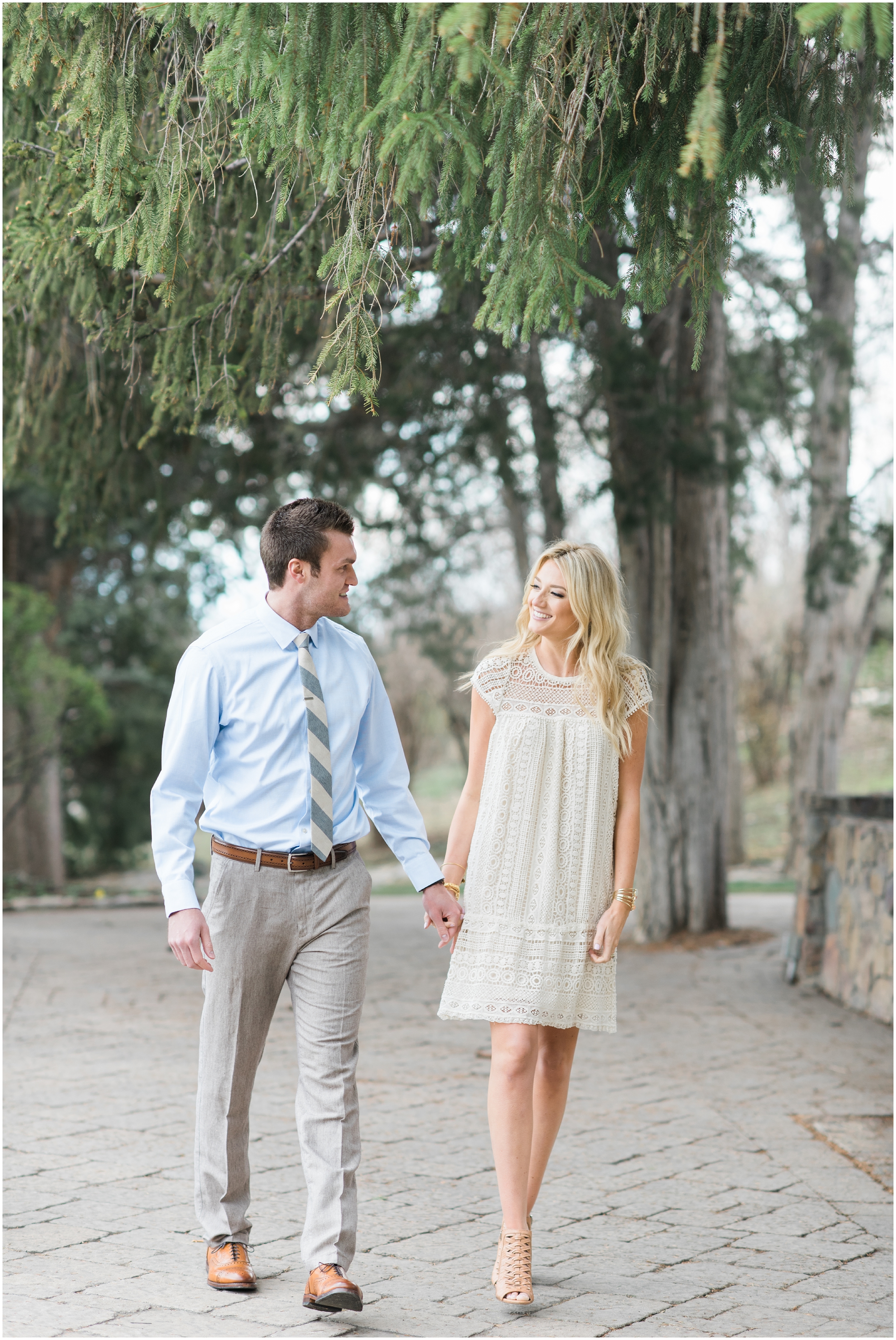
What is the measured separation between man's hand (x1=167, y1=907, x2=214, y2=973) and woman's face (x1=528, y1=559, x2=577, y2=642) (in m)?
1.32

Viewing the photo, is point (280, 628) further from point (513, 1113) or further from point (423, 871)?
point (513, 1113)

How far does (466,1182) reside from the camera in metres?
4.93

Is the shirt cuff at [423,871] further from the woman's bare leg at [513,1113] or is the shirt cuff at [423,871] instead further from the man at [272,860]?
the woman's bare leg at [513,1113]

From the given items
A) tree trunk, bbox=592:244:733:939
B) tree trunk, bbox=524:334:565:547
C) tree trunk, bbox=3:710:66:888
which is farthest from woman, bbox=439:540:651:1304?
tree trunk, bbox=3:710:66:888

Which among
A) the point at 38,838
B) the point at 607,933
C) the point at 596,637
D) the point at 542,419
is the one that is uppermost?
the point at 542,419

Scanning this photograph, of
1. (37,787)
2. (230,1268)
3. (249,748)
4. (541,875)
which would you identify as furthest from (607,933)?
(37,787)

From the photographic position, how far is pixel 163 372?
5.52 metres

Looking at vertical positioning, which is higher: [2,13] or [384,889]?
[2,13]

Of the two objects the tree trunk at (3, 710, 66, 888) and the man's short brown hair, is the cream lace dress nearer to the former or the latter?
the man's short brown hair

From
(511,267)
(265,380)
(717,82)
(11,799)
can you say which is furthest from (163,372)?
(11,799)

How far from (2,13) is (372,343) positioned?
164 centimetres

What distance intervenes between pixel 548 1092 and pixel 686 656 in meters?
8.35

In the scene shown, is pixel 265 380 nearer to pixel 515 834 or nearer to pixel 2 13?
pixel 2 13

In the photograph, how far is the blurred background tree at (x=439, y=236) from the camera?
138 inches
